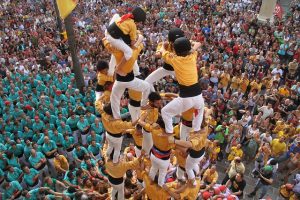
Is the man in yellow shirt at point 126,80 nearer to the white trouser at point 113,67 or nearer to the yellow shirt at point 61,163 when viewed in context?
the white trouser at point 113,67

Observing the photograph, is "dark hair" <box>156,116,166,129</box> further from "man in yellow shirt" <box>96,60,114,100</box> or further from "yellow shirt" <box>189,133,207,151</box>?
"man in yellow shirt" <box>96,60,114,100</box>

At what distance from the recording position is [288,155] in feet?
37.1

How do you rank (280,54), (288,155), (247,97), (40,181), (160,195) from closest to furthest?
(160,195) < (40,181) < (288,155) < (247,97) < (280,54)

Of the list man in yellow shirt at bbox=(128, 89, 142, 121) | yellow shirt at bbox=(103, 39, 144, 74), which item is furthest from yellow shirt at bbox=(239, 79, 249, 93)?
yellow shirt at bbox=(103, 39, 144, 74)

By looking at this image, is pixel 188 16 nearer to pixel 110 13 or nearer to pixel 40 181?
pixel 110 13

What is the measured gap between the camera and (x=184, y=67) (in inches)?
223

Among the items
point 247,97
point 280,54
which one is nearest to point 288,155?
point 247,97

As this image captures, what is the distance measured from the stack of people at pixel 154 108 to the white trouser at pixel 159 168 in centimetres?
2

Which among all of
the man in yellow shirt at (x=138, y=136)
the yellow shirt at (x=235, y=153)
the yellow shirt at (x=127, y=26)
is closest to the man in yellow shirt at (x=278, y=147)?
the yellow shirt at (x=235, y=153)

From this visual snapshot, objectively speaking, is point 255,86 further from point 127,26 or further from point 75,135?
point 127,26

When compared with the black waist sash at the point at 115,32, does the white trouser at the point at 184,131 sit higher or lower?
lower

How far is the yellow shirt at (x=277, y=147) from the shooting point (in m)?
11.1

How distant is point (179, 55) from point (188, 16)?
15897 millimetres

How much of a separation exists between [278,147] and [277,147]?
1.1 inches
